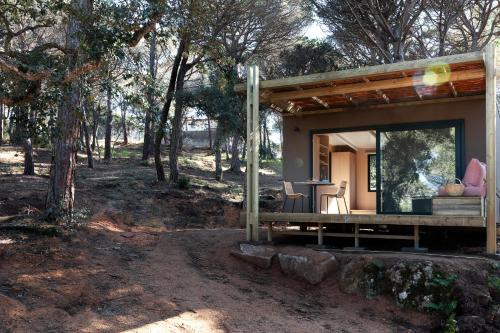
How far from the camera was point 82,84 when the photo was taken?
633cm

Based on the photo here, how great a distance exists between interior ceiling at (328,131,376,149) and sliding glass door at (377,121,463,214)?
165cm

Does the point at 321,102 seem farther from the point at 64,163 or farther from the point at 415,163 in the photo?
the point at 64,163

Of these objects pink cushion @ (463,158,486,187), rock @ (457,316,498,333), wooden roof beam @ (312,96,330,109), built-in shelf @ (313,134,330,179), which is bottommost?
rock @ (457,316,498,333)

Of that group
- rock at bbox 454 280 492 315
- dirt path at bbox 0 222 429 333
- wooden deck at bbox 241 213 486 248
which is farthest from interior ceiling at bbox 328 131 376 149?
rock at bbox 454 280 492 315

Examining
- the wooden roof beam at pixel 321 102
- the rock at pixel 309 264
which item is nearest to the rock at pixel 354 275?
the rock at pixel 309 264

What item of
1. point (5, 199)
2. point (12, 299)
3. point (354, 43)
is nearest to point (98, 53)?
point (12, 299)

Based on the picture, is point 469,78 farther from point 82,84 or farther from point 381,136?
point 82,84

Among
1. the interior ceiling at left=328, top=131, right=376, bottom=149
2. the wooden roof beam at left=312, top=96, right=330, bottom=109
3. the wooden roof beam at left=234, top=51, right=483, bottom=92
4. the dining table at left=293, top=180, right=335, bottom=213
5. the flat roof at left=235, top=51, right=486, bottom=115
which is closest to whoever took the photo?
the wooden roof beam at left=234, top=51, right=483, bottom=92

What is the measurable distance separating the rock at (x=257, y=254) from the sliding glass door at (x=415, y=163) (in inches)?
111

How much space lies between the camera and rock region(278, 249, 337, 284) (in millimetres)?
6945

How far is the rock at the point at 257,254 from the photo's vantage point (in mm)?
7469

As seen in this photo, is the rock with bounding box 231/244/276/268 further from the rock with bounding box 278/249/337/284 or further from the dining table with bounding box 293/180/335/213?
the dining table with bounding box 293/180/335/213

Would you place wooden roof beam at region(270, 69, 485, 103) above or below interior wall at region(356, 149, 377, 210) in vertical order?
above

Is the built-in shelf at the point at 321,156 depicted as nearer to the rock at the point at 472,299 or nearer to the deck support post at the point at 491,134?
the deck support post at the point at 491,134
